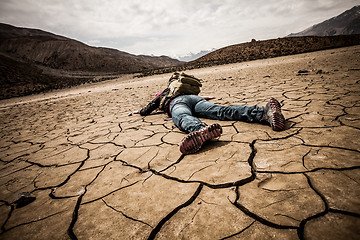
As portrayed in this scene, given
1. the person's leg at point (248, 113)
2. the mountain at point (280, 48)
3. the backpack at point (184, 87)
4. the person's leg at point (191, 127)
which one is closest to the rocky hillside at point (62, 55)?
the mountain at point (280, 48)

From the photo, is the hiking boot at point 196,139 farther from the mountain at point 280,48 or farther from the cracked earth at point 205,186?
the mountain at point 280,48

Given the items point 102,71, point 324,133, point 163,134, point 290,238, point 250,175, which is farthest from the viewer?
point 102,71

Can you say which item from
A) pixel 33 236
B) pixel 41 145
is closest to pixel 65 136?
pixel 41 145

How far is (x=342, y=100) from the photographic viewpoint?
71.5 inches

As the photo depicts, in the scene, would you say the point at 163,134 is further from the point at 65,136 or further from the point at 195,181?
the point at 65,136

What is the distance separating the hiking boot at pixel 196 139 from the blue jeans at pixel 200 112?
13 centimetres

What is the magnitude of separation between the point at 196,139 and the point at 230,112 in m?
0.65

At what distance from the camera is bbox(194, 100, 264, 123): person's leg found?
5.12 feet

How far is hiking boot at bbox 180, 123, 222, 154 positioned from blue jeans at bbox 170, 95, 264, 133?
134 millimetres

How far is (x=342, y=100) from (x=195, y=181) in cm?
208

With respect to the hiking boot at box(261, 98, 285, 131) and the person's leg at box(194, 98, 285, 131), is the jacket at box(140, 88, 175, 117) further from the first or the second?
the hiking boot at box(261, 98, 285, 131)

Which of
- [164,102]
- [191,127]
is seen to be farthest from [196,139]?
[164,102]

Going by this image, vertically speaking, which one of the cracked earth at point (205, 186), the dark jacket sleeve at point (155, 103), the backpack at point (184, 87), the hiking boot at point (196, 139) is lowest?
the cracked earth at point (205, 186)

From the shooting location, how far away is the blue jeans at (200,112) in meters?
1.47
